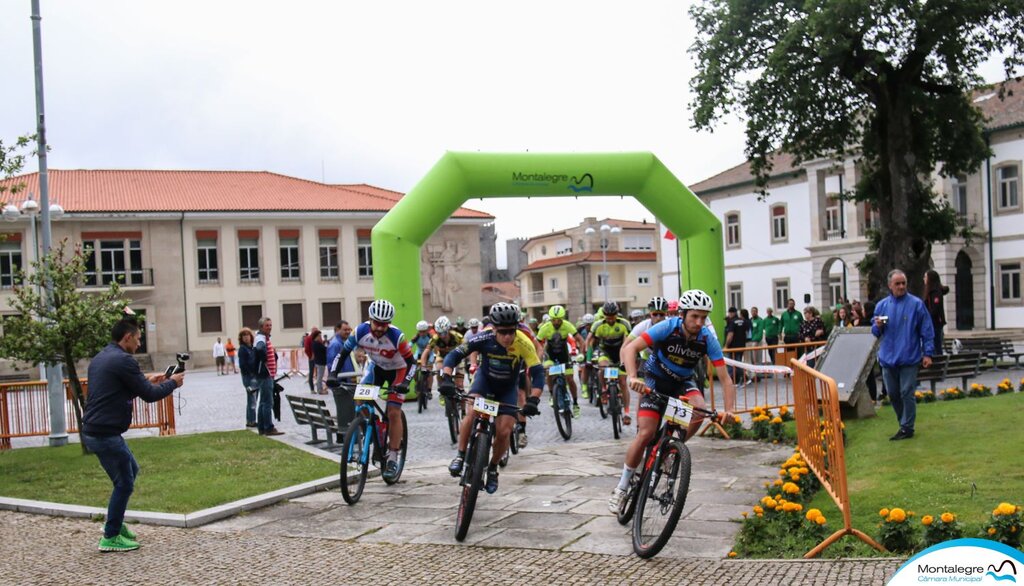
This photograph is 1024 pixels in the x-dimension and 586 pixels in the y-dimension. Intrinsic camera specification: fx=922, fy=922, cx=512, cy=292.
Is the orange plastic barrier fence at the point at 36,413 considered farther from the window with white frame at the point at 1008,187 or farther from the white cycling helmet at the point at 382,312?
the window with white frame at the point at 1008,187

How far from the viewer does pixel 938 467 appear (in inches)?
325

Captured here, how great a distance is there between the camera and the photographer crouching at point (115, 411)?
7.20 meters

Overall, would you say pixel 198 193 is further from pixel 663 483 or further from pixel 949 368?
pixel 663 483

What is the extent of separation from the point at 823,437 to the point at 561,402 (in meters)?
6.04

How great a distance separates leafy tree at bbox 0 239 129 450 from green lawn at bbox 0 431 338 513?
1.24m

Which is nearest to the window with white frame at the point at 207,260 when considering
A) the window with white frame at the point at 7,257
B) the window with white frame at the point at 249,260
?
the window with white frame at the point at 249,260

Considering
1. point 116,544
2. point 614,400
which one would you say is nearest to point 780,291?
point 614,400

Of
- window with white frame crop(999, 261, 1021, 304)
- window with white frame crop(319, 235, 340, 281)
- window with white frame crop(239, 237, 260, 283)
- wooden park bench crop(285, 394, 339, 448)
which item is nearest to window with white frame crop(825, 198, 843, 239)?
window with white frame crop(999, 261, 1021, 304)

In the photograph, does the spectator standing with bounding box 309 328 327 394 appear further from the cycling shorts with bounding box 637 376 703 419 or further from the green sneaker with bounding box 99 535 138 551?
the cycling shorts with bounding box 637 376 703 419

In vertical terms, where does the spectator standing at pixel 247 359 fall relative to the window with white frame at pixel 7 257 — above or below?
below

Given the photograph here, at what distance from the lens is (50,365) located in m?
13.3

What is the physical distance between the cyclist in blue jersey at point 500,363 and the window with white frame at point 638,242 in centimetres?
7983

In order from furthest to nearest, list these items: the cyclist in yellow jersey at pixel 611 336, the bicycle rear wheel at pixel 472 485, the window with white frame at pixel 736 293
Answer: the window with white frame at pixel 736 293, the cyclist in yellow jersey at pixel 611 336, the bicycle rear wheel at pixel 472 485

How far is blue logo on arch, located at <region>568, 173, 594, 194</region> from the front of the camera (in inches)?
822
